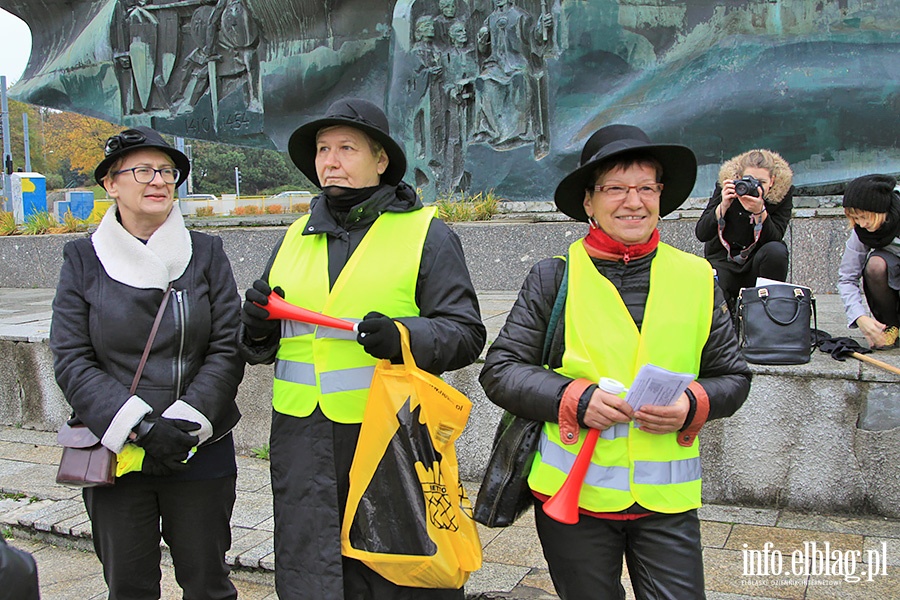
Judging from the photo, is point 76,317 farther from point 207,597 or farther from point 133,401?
point 207,597

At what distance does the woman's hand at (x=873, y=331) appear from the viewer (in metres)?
4.55

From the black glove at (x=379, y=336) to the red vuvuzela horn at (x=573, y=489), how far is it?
614mm

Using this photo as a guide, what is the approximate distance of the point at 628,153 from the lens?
2469 millimetres

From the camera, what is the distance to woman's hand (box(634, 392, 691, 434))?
2297 mm

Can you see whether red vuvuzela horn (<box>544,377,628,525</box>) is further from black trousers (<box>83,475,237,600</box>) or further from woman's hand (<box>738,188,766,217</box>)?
woman's hand (<box>738,188,766,217</box>)

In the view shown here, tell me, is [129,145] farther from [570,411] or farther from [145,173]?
[570,411]

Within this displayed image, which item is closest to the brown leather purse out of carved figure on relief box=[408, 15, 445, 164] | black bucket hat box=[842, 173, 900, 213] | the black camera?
the black camera

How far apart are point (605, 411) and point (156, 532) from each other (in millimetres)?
1691

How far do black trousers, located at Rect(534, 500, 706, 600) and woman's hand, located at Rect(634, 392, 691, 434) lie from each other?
268 millimetres

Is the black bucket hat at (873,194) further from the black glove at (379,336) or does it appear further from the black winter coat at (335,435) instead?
the black glove at (379,336)

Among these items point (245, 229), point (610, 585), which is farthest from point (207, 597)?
point (245, 229)

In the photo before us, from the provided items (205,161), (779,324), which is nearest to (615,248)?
(779,324)

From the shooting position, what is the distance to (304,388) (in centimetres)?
276

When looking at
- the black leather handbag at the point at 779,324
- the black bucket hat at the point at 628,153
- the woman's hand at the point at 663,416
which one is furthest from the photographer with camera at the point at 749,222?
the woman's hand at the point at 663,416
